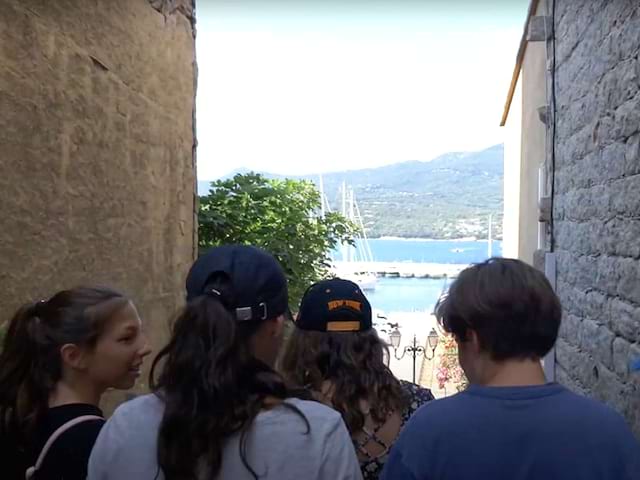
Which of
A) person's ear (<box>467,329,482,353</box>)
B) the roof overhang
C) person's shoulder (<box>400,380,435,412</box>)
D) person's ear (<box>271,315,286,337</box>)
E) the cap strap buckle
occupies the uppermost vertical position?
the roof overhang

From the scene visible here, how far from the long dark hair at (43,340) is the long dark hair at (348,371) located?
51 cm

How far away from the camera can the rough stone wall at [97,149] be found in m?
3.00

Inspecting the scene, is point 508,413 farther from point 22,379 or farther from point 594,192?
point 594,192

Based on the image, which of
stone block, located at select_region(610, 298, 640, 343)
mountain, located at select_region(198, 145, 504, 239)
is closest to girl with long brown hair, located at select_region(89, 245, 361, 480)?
stone block, located at select_region(610, 298, 640, 343)

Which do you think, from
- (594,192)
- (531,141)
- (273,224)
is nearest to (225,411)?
(594,192)

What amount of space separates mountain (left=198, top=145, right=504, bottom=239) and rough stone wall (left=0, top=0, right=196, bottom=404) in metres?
67.3

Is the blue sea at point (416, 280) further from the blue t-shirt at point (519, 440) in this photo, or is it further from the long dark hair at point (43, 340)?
the long dark hair at point (43, 340)

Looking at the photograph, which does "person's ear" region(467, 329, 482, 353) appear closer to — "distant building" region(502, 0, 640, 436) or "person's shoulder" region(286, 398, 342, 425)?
"person's shoulder" region(286, 398, 342, 425)

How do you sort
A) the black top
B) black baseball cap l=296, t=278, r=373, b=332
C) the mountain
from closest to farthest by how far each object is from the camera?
the black top < black baseball cap l=296, t=278, r=373, b=332 < the mountain

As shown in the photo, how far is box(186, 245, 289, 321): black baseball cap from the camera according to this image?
1451mm

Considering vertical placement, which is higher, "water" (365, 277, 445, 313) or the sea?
the sea

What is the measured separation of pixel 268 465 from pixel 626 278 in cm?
236

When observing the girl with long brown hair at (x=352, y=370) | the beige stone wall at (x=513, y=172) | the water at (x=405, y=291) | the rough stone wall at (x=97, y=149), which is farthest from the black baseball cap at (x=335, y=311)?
the water at (x=405, y=291)

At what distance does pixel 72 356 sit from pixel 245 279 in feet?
2.27
